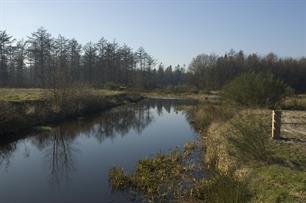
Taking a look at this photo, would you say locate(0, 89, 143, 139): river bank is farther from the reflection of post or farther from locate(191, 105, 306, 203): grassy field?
locate(191, 105, 306, 203): grassy field

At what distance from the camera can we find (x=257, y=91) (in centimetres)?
3128

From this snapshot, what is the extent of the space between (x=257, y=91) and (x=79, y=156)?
1775 centimetres

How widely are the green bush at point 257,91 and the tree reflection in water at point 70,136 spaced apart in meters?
8.23

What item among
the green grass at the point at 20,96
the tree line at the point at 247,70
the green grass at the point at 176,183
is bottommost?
the green grass at the point at 176,183

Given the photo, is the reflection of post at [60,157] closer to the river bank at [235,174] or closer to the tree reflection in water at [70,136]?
the tree reflection in water at [70,136]

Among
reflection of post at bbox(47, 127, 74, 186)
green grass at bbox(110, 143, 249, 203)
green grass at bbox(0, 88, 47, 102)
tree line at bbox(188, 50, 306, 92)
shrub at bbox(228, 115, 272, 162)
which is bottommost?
reflection of post at bbox(47, 127, 74, 186)

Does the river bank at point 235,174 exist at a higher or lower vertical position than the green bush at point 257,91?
lower

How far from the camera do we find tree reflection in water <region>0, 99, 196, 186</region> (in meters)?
16.8

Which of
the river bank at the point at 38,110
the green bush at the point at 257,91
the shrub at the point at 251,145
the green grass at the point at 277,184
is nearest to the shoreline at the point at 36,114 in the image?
the river bank at the point at 38,110

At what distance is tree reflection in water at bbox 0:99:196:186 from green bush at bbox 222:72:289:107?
8233 mm

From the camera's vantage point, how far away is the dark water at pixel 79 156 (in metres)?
12.7

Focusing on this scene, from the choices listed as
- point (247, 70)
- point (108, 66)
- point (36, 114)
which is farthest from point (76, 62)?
point (36, 114)

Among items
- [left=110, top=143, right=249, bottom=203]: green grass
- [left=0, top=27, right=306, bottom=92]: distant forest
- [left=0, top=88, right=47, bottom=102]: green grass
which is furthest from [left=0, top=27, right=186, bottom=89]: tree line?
[left=110, top=143, right=249, bottom=203]: green grass

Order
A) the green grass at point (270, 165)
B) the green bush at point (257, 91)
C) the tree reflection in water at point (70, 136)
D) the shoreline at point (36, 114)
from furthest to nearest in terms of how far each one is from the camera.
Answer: the green bush at point (257, 91), the shoreline at point (36, 114), the tree reflection in water at point (70, 136), the green grass at point (270, 165)
